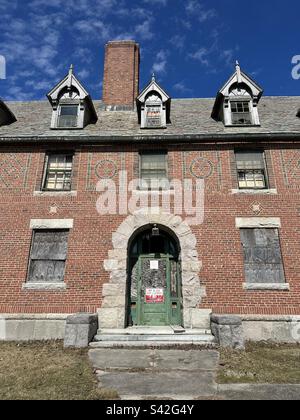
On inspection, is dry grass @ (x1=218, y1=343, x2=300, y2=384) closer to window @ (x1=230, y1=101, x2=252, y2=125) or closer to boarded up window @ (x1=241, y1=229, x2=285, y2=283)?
boarded up window @ (x1=241, y1=229, x2=285, y2=283)

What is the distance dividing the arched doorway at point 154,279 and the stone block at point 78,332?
6.96 ft

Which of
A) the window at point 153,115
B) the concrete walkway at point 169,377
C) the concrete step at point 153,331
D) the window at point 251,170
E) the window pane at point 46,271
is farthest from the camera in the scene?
the window at point 153,115

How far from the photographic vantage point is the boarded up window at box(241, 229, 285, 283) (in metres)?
9.13

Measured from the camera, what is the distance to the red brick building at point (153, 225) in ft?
29.2

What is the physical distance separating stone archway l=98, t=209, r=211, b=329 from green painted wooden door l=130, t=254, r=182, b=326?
0.69 metres

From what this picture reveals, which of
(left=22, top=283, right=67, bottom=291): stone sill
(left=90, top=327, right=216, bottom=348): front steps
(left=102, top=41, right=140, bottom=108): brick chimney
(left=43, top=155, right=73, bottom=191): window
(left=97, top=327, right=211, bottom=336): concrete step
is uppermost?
(left=102, top=41, right=140, bottom=108): brick chimney

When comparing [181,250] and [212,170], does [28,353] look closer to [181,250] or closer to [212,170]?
[181,250]

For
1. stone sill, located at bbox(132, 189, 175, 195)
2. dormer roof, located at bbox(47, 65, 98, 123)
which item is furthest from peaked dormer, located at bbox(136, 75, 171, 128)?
stone sill, located at bbox(132, 189, 175, 195)

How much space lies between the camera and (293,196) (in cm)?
981

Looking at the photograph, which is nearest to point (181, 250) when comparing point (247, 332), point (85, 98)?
point (247, 332)

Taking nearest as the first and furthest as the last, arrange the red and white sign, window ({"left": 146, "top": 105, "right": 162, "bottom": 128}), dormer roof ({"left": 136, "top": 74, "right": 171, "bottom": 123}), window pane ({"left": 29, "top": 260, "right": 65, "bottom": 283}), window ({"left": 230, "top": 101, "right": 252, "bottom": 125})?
window pane ({"left": 29, "top": 260, "right": 65, "bottom": 283}), the red and white sign, window ({"left": 230, "top": 101, "right": 252, "bottom": 125}), window ({"left": 146, "top": 105, "right": 162, "bottom": 128}), dormer roof ({"left": 136, "top": 74, "right": 171, "bottom": 123})

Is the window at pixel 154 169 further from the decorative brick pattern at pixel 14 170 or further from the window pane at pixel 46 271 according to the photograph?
the decorative brick pattern at pixel 14 170

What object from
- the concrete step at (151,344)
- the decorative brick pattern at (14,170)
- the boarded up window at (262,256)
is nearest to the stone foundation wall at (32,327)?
the concrete step at (151,344)
